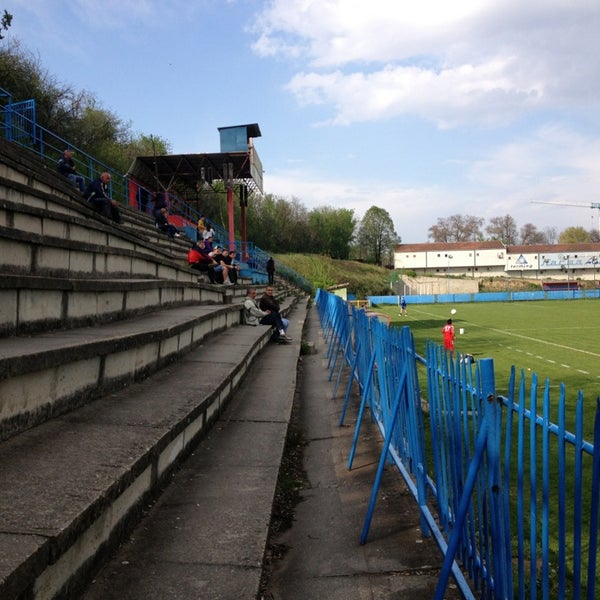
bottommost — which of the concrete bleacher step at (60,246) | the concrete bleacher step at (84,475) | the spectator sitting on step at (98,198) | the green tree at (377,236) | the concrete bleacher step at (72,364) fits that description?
the concrete bleacher step at (84,475)

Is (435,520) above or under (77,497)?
under

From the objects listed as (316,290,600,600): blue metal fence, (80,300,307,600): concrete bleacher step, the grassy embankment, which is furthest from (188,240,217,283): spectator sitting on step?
the grassy embankment

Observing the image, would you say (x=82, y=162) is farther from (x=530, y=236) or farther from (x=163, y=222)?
(x=530, y=236)

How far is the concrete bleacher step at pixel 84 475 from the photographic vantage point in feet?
7.30

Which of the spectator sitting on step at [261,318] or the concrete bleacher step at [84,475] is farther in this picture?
the spectator sitting on step at [261,318]

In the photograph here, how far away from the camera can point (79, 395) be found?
410 centimetres

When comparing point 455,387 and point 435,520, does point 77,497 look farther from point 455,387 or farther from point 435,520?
point 435,520

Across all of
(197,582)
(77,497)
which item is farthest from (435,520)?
(77,497)

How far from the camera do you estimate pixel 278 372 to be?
951 cm

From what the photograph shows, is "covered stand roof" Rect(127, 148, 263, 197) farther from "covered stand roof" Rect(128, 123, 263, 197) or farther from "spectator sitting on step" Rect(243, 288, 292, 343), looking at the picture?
"spectator sitting on step" Rect(243, 288, 292, 343)

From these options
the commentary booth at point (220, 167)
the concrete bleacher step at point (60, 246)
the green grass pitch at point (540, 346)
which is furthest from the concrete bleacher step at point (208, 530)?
the commentary booth at point (220, 167)

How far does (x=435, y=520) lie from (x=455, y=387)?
123 centimetres

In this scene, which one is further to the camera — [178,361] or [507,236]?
[507,236]

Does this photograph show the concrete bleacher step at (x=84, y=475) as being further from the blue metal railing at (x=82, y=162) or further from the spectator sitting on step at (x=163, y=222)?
the spectator sitting on step at (x=163, y=222)
